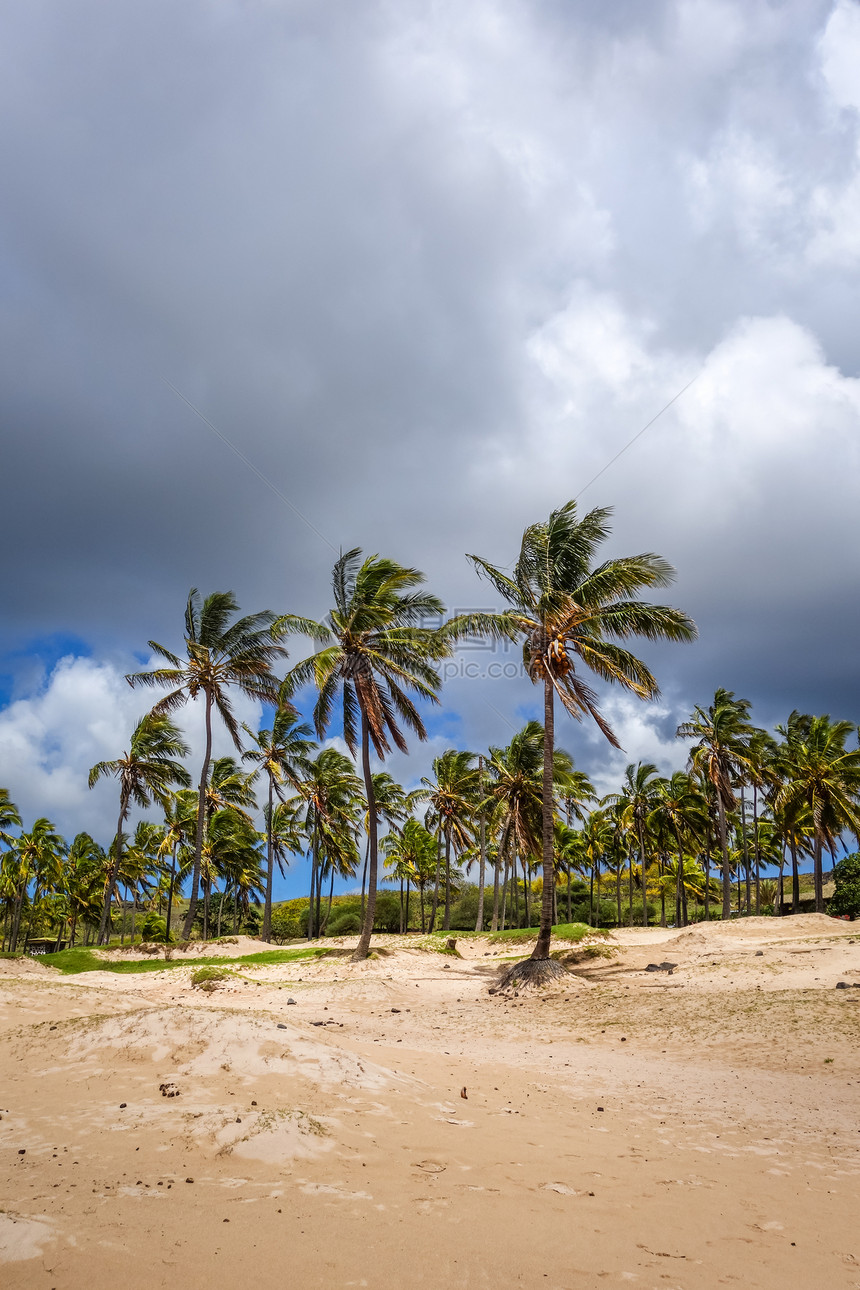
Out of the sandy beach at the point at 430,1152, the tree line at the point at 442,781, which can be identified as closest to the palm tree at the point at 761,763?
the tree line at the point at 442,781

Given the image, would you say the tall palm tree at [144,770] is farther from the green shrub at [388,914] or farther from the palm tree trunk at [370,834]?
the green shrub at [388,914]

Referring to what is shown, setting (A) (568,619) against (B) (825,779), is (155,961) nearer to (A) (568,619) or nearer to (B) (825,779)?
(A) (568,619)

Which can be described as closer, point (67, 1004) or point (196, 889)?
point (67, 1004)

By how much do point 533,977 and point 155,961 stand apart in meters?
16.1

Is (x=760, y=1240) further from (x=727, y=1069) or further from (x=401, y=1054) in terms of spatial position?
(x=401, y=1054)

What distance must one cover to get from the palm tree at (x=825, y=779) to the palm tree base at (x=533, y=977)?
26.3 m

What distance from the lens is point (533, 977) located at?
58.8ft

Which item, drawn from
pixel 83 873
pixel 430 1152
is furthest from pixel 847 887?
pixel 83 873

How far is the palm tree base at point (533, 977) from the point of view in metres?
17.7

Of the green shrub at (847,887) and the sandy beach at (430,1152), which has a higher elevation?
the sandy beach at (430,1152)

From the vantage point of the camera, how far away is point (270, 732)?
41031 mm

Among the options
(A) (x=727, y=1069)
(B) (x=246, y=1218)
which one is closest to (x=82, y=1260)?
(B) (x=246, y=1218)

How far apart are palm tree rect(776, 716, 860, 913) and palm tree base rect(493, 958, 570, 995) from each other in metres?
26.3

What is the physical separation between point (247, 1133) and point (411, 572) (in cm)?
2107
